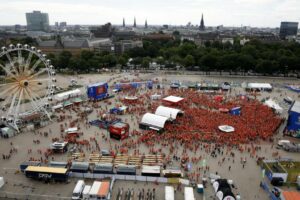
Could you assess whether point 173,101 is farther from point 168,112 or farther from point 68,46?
point 68,46

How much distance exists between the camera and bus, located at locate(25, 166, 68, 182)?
28.6 meters

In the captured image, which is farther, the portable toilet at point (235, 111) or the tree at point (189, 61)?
the tree at point (189, 61)

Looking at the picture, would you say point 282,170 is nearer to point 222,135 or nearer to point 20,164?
point 222,135

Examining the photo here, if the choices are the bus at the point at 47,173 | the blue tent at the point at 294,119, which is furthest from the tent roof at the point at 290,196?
the bus at the point at 47,173

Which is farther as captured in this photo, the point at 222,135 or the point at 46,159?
the point at 222,135

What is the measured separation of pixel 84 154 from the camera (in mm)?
34156

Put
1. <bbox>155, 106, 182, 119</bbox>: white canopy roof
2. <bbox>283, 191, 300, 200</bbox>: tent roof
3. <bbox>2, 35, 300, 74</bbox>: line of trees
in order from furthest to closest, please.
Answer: <bbox>2, 35, 300, 74</bbox>: line of trees → <bbox>155, 106, 182, 119</bbox>: white canopy roof → <bbox>283, 191, 300, 200</bbox>: tent roof

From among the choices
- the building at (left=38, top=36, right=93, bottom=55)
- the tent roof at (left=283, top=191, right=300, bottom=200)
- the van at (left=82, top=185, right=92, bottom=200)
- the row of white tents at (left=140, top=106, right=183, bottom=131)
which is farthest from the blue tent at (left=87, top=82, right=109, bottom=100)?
the building at (left=38, top=36, right=93, bottom=55)

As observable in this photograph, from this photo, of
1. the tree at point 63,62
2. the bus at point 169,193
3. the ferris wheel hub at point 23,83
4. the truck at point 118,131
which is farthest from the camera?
the tree at point 63,62

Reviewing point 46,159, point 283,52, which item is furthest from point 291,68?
point 46,159

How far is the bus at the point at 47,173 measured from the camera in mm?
28609

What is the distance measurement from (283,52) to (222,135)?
234 ft

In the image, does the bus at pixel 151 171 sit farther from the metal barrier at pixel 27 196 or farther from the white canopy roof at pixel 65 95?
Answer: the white canopy roof at pixel 65 95

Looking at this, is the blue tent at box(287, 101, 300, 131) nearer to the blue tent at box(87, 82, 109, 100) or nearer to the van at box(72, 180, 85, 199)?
the van at box(72, 180, 85, 199)
